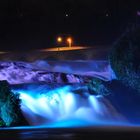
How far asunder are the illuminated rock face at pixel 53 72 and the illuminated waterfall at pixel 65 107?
202 cm

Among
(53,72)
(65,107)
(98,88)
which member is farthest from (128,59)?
(53,72)

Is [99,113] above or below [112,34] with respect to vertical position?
below

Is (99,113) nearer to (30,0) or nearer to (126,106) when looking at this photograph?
(126,106)

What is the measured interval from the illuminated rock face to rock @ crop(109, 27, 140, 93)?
183cm

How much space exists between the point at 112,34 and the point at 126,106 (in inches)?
1140

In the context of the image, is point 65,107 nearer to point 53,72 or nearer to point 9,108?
point 9,108

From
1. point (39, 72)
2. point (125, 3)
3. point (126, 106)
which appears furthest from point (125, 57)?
point (125, 3)

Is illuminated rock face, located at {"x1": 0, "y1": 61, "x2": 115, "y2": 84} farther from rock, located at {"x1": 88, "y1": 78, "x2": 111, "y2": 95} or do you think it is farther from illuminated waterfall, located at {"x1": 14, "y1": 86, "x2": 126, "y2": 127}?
illuminated waterfall, located at {"x1": 14, "y1": 86, "x2": 126, "y2": 127}

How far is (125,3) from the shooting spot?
44.5 m

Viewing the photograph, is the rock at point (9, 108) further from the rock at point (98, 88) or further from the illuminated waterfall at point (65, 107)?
the rock at point (98, 88)

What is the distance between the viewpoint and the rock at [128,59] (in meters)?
17.1

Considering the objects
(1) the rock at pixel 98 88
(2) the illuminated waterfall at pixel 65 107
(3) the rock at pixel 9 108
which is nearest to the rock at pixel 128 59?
(1) the rock at pixel 98 88

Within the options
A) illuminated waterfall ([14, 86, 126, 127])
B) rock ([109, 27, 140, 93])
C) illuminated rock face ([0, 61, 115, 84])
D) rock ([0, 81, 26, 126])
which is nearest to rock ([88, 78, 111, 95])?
illuminated waterfall ([14, 86, 126, 127])

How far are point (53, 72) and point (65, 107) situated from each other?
3.92m
